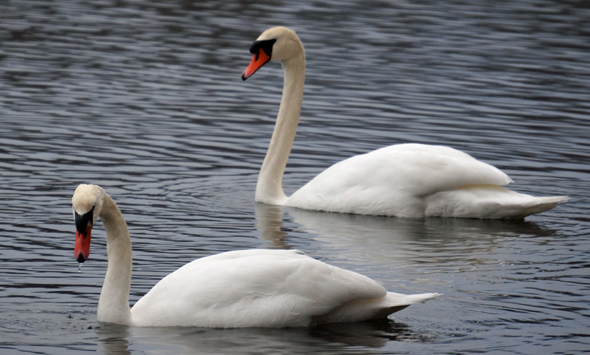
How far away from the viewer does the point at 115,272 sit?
927 centimetres

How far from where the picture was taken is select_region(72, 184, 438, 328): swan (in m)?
9.11

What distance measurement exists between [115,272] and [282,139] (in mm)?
5875

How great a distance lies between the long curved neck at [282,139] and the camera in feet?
47.1

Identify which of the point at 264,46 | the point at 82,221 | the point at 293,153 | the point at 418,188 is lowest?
the point at 293,153

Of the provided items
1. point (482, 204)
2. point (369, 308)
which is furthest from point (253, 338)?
point (482, 204)

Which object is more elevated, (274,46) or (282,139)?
(274,46)

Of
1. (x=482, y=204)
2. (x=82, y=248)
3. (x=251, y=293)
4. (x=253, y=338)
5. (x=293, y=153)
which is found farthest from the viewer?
(x=293, y=153)

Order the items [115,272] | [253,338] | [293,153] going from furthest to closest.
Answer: [293,153] → [115,272] → [253,338]

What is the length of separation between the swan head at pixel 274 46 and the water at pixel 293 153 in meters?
1.41

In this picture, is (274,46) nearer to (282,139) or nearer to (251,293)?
(282,139)

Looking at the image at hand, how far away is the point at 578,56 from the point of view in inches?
1021

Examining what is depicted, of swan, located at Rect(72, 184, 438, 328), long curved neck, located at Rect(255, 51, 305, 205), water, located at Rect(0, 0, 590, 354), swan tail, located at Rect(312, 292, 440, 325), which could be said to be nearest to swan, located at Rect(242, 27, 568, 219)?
water, located at Rect(0, 0, 590, 354)

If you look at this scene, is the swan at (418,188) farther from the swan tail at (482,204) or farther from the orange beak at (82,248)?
the orange beak at (82,248)

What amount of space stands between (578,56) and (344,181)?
1356cm
